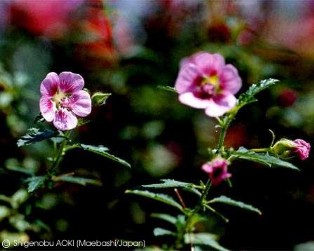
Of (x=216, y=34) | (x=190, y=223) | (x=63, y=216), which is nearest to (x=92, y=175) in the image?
(x=63, y=216)

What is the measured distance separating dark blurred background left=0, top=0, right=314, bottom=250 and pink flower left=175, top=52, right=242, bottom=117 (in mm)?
422

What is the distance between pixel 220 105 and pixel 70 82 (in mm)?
253

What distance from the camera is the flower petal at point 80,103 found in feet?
2.85

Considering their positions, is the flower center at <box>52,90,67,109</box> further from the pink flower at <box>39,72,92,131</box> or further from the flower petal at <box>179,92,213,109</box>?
the flower petal at <box>179,92,213,109</box>

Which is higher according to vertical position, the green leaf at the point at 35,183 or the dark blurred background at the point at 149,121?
the dark blurred background at the point at 149,121

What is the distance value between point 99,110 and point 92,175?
0.19m

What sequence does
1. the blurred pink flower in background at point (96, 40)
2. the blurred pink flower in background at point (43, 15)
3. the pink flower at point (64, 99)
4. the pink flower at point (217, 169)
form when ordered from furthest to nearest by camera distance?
the blurred pink flower in background at point (43, 15), the blurred pink flower in background at point (96, 40), the pink flower at point (64, 99), the pink flower at point (217, 169)

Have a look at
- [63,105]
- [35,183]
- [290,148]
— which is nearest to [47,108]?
[63,105]

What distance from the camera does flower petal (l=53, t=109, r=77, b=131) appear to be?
33.6 inches

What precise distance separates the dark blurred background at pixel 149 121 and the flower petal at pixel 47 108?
10.2 inches

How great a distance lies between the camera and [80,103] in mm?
880

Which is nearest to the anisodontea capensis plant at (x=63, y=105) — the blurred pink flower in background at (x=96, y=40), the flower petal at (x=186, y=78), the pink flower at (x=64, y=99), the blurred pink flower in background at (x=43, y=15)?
the pink flower at (x=64, y=99)

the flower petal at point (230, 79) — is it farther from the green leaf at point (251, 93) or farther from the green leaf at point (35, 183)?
the green leaf at point (35, 183)

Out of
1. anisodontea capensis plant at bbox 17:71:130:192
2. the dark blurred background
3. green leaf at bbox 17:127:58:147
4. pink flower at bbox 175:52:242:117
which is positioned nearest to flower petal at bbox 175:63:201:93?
pink flower at bbox 175:52:242:117
